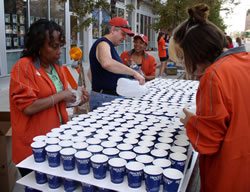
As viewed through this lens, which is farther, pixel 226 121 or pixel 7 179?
pixel 7 179

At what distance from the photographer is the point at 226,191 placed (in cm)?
140

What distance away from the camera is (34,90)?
193 cm

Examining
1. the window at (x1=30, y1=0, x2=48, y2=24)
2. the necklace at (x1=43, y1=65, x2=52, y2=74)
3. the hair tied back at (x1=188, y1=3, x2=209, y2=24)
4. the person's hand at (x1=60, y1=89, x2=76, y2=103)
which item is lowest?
the person's hand at (x1=60, y1=89, x2=76, y2=103)

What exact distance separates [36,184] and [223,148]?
39.6 inches

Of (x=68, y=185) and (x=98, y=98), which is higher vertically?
(x=98, y=98)

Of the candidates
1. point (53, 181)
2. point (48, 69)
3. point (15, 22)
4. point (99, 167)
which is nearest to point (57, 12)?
point (15, 22)

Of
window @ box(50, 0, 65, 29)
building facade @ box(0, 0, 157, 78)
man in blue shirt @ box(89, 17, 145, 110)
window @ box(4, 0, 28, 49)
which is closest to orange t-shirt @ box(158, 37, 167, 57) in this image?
building facade @ box(0, 0, 157, 78)

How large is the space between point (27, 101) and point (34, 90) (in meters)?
0.10

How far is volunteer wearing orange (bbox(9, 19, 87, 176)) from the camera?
75.1 inches

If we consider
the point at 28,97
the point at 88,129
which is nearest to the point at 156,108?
the point at 88,129

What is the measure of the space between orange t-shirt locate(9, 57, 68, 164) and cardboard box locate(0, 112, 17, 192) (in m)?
0.72

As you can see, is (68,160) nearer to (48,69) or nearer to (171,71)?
(48,69)

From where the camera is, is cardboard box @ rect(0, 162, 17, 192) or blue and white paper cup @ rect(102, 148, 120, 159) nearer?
blue and white paper cup @ rect(102, 148, 120, 159)

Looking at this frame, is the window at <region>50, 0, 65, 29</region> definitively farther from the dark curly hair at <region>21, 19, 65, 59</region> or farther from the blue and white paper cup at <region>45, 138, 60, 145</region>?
the blue and white paper cup at <region>45, 138, 60, 145</region>
